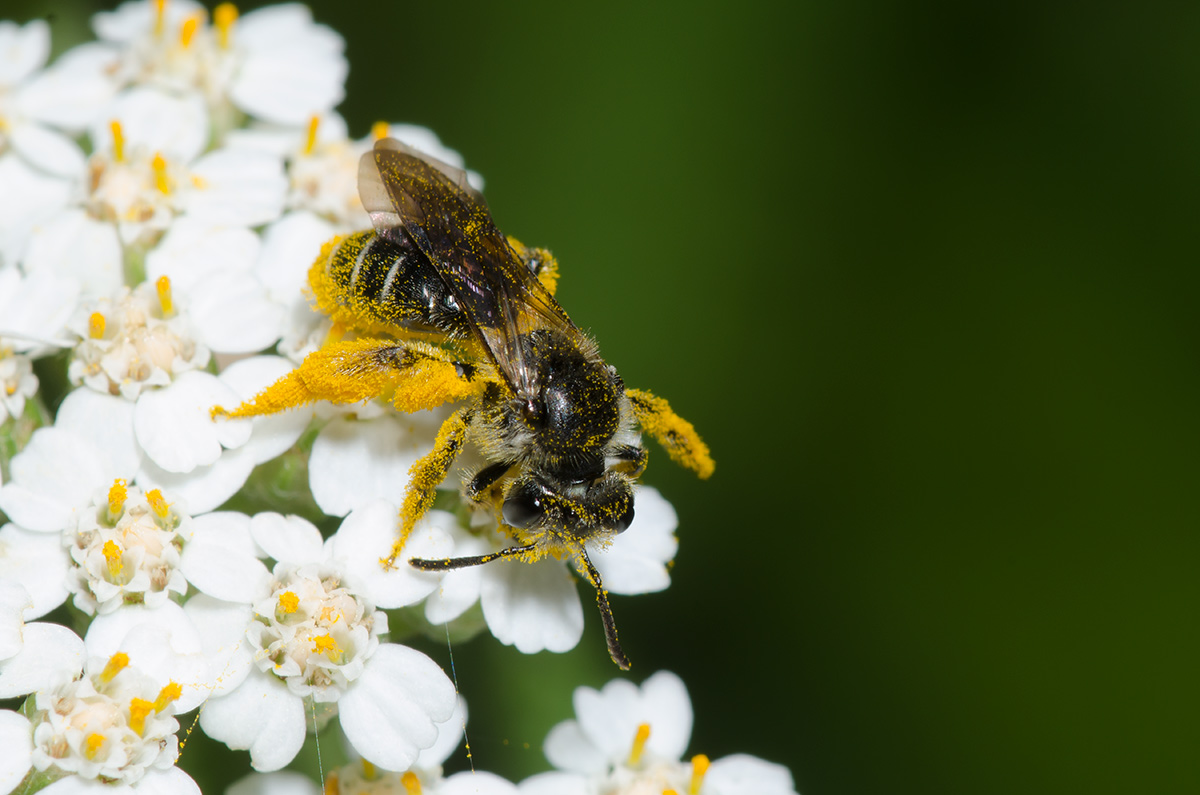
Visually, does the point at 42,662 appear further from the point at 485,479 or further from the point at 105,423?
the point at 485,479

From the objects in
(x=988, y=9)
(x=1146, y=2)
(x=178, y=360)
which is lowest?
(x=178, y=360)

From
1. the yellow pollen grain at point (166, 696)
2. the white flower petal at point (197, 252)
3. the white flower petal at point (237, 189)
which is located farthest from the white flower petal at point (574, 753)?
the white flower petal at point (237, 189)

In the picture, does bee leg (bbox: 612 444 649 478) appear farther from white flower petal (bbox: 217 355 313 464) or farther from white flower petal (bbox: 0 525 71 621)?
white flower petal (bbox: 0 525 71 621)

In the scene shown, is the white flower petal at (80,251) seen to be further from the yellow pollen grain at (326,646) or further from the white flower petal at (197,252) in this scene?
the yellow pollen grain at (326,646)

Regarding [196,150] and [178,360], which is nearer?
[178,360]

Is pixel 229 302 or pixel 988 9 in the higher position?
pixel 988 9

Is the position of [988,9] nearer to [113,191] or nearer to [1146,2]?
[1146,2]

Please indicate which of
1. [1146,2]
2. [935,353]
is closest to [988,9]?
[1146,2]

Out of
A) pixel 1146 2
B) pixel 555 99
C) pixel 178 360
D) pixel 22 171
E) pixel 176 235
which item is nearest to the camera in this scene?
pixel 178 360
